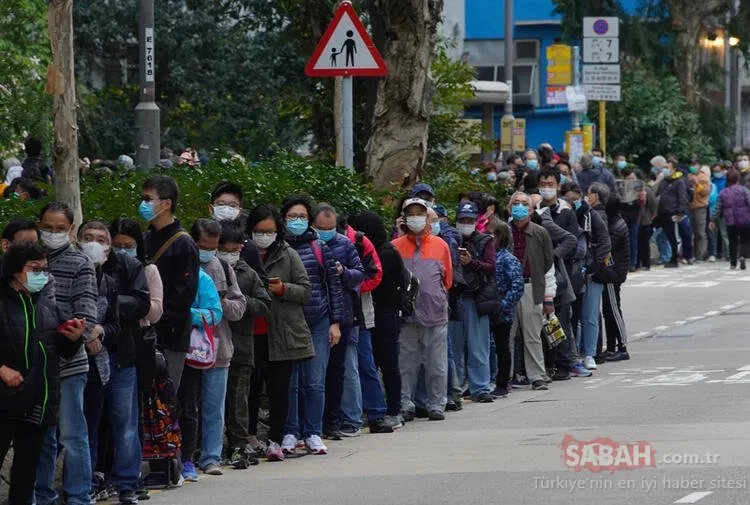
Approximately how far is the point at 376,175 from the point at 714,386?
214 inches

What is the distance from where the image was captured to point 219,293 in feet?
43.2

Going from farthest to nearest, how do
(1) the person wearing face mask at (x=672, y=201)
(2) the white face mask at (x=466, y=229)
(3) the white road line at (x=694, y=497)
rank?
1. (1) the person wearing face mask at (x=672, y=201)
2. (2) the white face mask at (x=466, y=229)
3. (3) the white road line at (x=694, y=497)

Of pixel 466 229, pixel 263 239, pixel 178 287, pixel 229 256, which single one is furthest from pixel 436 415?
pixel 178 287

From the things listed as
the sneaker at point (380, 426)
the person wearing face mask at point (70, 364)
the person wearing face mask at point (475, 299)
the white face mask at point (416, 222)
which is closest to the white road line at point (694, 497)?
the person wearing face mask at point (70, 364)

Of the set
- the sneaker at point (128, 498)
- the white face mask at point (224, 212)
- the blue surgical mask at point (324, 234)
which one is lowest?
the sneaker at point (128, 498)

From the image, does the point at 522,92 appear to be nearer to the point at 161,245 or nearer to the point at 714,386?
the point at 714,386

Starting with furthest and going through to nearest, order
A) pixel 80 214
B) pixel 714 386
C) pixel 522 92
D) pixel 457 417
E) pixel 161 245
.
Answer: pixel 522 92 → pixel 714 386 → pixel 457 417 → pixel 80 214 → pixel 161 245

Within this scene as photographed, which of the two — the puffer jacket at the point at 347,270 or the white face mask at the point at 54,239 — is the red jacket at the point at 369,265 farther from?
the white face mask at the point at 54,239

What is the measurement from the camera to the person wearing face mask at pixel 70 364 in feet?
37.0

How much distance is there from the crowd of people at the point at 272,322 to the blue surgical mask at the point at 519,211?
0.03 meters

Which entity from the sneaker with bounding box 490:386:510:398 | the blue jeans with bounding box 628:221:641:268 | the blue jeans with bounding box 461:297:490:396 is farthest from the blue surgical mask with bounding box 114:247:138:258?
the blue jeans with bounding box 628:221:641:268

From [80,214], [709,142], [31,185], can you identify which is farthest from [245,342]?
[709,142]

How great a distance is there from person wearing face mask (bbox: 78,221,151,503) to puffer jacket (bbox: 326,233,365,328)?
2828mm

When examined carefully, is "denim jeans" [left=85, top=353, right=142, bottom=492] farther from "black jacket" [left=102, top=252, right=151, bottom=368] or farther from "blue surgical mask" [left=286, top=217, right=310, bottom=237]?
"blue surgical mask" [left=286, top=217, right=310, bottom=237]
